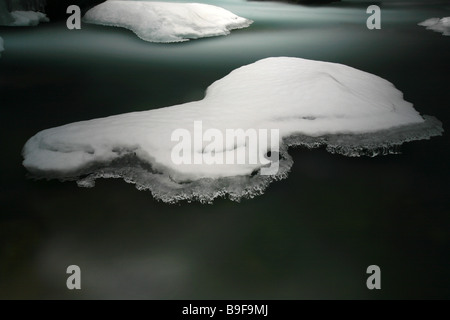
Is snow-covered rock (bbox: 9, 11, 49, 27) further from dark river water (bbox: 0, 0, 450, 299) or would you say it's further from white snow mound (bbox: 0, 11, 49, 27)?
dark river water (bbox: 0, 0, 450, 299)

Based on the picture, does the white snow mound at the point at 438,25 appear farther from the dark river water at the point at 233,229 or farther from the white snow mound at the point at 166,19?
the dark river water at the point at 233,229

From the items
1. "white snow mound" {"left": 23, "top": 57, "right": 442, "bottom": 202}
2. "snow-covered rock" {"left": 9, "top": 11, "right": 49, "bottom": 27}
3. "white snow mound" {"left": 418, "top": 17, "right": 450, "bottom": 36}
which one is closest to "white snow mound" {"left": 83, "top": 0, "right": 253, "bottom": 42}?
"snow-covered rock" {"left": 9, "top": 11, "right": 49, "bottom": 27}

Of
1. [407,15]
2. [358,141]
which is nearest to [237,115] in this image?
[358,141]

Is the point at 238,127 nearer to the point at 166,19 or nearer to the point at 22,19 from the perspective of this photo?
the point at 166,19

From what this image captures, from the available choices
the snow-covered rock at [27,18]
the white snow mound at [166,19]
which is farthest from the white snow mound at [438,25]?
the snow-covered rock at [27,18]

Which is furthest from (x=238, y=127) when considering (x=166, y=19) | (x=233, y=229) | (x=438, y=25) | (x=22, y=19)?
(x=22, y=19)

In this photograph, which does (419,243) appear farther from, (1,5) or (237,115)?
(1,5)
